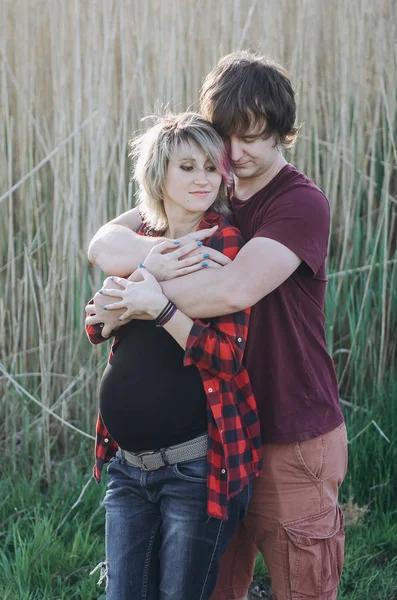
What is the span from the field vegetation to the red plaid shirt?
4.12 feet

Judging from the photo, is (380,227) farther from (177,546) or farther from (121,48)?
(177,546)

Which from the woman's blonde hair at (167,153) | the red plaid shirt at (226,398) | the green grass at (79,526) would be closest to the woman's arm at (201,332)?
the red plaid shirt at (226,398)

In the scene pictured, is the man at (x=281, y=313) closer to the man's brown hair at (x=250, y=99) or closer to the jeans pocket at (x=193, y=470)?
the man's brown hair at (x=250, y=99)

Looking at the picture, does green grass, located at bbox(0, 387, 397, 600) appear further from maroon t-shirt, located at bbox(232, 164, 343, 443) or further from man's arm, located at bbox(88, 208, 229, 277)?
man's arm, located at bbox(88, 208, 229, 277)

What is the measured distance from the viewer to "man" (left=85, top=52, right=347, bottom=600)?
68.6 inches

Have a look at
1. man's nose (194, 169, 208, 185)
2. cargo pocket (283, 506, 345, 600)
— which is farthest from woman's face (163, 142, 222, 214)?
cargo pocket (283, 506, 345, 600)

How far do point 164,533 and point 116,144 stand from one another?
178cm

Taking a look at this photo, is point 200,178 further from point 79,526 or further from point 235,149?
point 79,526

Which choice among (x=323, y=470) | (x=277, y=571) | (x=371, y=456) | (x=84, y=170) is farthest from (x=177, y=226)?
(x=371, y=456)

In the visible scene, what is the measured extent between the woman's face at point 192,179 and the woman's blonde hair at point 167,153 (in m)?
0.01

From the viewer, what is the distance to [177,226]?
1.92 m

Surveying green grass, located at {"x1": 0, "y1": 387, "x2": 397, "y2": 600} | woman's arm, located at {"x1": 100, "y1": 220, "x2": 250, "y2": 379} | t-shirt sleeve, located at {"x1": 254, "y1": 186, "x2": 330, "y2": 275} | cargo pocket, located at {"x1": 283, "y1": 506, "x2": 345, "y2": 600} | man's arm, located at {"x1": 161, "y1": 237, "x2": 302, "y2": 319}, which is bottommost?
green grass, located at {"x1": 0, "y1": 387, "x2": 397, "y2": 600}

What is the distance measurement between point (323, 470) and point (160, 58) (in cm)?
185

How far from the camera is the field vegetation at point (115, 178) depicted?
3.01 meters
